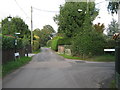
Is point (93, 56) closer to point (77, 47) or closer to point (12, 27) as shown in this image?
point (77, 47)

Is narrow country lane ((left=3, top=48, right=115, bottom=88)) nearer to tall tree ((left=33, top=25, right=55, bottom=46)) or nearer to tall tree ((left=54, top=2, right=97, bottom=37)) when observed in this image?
tall tree ((left=54, top=2, right=97, bottom=37))

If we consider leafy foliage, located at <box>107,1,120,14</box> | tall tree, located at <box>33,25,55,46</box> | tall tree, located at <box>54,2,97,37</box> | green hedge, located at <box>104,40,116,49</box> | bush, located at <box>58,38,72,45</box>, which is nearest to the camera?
leafy foliage, located at <box>107,1,120,14</box>

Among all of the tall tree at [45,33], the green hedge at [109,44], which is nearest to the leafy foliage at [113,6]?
the green hedge at [109,44]

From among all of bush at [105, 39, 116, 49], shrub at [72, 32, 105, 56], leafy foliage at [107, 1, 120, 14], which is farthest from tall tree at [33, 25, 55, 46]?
leafy foliage at [107, 1, 120, 14]

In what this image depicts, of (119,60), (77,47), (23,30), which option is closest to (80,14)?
(77,47)

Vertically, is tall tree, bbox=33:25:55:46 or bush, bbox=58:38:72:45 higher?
tall tree, bbox=33:25:55:46

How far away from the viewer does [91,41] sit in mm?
23656

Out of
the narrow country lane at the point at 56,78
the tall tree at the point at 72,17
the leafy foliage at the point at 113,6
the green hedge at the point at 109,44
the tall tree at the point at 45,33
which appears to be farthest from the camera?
the tall tree at the point at 45,33

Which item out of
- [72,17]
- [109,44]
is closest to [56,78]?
[109,44]

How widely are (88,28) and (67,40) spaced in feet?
52.4

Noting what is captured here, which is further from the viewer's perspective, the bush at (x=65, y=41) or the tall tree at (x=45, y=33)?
the tall tree at (x=45, y=33)

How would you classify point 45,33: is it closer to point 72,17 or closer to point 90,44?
point 72,17

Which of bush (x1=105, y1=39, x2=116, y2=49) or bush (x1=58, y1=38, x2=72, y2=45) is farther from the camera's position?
bush (x1=58, y1=38, x2=72, y2=45)

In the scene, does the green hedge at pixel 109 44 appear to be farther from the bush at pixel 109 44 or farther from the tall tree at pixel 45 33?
the tall tree at pixel 45 33
